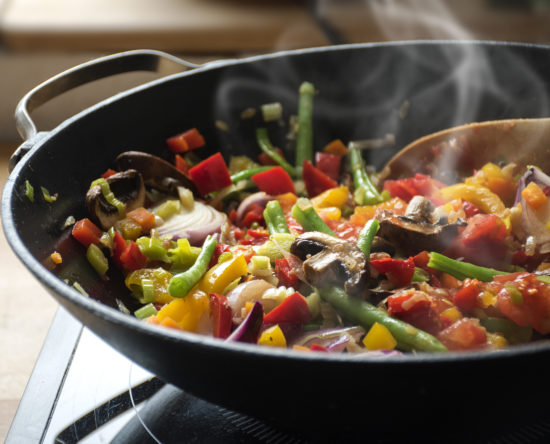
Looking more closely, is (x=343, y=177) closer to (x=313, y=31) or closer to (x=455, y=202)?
(x=455, y=202)

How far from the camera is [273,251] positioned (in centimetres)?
147

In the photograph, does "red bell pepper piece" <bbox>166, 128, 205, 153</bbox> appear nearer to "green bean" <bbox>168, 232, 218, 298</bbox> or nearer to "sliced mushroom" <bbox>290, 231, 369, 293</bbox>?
"green bean" <bbox>168, 232, 218, 298</bbox>

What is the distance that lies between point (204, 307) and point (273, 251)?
23cm

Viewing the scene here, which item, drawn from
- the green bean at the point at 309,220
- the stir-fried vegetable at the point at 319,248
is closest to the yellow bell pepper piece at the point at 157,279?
the stir-fried vegetable at the point at 319,248

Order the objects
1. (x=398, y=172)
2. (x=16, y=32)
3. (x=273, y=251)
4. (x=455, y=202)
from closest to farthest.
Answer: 1. (x=273, y=251)
2. (x=455, y=202)
3. (x=398, y=172)
4. (x=16, y=32)

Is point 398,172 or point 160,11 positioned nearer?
point 398,172

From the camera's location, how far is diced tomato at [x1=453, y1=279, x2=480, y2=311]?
1320mm

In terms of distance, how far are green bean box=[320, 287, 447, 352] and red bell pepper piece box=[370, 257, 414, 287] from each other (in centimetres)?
13

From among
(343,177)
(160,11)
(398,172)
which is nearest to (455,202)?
(398,172)

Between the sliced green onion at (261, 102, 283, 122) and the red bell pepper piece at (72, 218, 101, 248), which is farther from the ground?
the sliced green onion at (261, 102, 283, 122)

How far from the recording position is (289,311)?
1.25m

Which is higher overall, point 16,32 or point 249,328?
point 16,32

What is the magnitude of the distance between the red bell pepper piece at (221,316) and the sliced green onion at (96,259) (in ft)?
1.08

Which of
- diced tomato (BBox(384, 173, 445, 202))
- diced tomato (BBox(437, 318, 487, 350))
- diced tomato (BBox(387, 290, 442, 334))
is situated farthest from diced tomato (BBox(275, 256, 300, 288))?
diced tomato (BBox(384, 173, 445, 202))
